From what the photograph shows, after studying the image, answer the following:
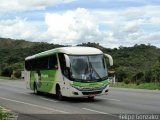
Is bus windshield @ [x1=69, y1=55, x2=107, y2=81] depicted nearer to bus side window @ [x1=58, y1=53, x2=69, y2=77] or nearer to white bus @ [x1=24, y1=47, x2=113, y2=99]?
white bus @ [x1=24, y1=47, x2=113, y2=99]

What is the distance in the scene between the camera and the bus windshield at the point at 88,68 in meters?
23.4

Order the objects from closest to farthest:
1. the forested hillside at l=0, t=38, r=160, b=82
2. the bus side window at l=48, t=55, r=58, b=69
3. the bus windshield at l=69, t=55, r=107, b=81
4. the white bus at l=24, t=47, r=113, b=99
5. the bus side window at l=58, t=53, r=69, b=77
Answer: the white bus at l=24, t=47, r=113, b=99 → the bus windshield at l=69, t=55, r=107, b=81 → the bus side window at l=58, t=53, r=69, b=77 → the bus side window at l=48, t=55, r=58, b=69 → the forested hillside at l=0, t=38, r=160, b=82

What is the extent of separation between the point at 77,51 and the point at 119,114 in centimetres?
780

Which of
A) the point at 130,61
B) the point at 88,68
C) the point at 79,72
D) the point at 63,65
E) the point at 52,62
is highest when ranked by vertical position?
the point at 130,61

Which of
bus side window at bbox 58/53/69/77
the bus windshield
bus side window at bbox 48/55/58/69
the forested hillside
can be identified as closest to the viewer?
the bus windshield

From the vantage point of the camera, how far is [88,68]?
23609 millimetres

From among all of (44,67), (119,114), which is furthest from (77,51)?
(119,114)

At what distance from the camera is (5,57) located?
124 m

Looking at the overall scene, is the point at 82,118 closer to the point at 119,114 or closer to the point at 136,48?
the point at 119,114

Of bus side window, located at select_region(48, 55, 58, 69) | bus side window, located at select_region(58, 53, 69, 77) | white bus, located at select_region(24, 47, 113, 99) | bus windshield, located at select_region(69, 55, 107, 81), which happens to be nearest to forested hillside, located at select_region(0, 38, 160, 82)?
bus side window, located at select_region(48, 55, 58, 69)

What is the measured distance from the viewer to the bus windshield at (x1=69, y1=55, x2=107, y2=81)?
23422 millimetres

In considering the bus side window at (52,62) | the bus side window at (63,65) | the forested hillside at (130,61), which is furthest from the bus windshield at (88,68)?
the forested hillside at (130,61)

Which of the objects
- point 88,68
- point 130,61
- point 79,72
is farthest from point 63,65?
point 130,61

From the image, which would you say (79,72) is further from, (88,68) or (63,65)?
(63,65)
